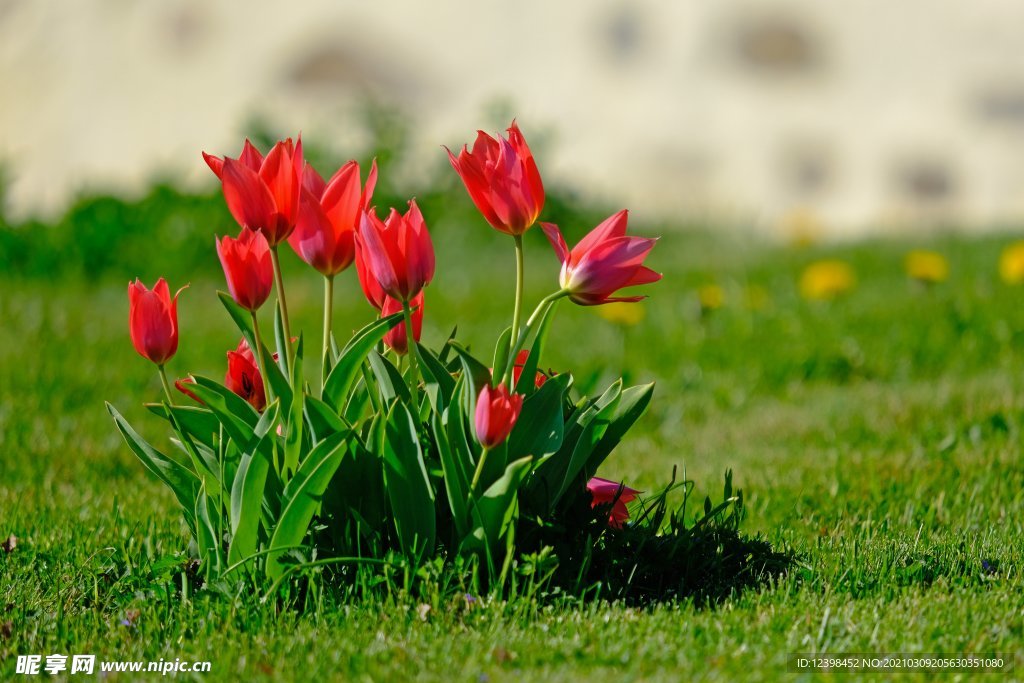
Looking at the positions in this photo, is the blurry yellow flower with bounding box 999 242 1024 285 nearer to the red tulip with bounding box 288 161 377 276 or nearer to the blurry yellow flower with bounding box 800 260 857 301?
the blurry yellow flower with bounding box 800 260 857 301

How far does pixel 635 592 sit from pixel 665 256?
602 cm

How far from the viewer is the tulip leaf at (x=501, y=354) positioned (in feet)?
8.55

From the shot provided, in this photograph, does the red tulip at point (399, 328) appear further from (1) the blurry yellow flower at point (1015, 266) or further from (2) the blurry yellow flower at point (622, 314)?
(1) the blurry yellow flower at point (1015, 266)

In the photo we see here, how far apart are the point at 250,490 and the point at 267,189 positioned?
23.4 inches

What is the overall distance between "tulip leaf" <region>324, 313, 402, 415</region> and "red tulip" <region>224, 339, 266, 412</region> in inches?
9.5

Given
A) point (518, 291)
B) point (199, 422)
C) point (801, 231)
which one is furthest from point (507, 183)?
point (801, 231)

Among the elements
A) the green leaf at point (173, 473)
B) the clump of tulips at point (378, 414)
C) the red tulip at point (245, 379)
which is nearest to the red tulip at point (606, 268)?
the clump of tulips at point (378, 414)

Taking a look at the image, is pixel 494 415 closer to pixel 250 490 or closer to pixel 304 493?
pixel 304 493

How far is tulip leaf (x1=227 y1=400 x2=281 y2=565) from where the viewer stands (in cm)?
242

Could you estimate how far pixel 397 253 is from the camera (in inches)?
94.3

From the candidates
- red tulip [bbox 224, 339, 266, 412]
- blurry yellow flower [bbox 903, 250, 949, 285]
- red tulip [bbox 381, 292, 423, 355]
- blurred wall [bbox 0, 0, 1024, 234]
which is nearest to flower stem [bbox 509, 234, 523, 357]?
red tulip [bbox 381, 292, 423, 355]

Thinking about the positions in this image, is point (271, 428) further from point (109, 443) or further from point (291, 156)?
point (109, 443)

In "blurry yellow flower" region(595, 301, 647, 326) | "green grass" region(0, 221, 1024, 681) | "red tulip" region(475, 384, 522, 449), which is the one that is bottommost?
"green grass" region(0, 221, 1024, 681)

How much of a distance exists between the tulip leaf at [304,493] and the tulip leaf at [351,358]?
166mm
